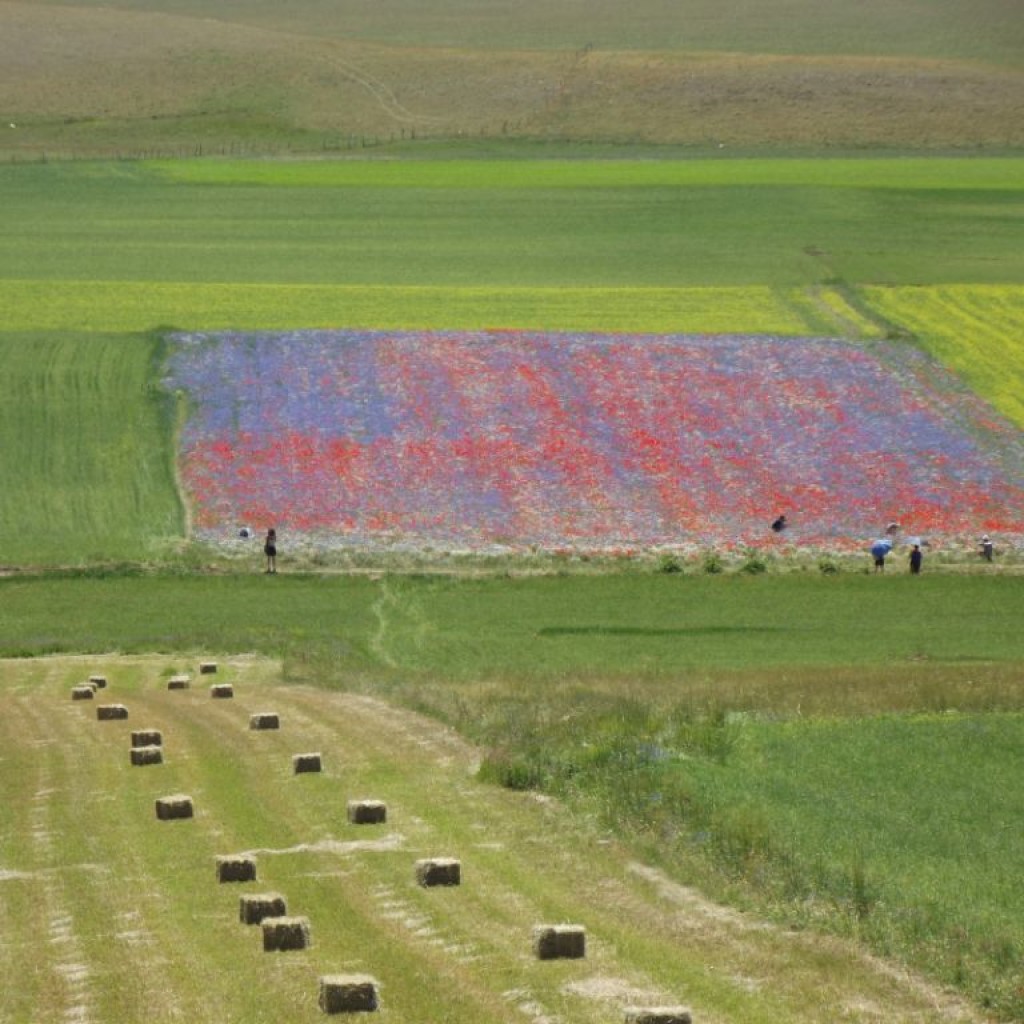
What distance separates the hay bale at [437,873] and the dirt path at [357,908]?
135 mm

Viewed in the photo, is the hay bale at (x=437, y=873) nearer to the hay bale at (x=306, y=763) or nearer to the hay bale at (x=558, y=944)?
the hay bale at (x=558, y=944)

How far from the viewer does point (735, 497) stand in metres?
61.7

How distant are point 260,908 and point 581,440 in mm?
48038

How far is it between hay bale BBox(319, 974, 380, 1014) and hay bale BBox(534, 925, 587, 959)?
6.06 ft

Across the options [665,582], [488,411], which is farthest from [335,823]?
[488,411]

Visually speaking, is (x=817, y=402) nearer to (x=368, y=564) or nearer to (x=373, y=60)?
(x=368, y=564)

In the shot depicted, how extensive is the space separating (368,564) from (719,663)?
604 inches

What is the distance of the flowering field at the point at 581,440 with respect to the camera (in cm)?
5984

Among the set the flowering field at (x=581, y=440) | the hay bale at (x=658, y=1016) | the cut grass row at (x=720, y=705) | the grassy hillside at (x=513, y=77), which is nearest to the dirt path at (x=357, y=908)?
the cut grass row at (x=720, y=705)

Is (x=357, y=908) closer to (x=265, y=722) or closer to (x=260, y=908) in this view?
(x=260, y=908)

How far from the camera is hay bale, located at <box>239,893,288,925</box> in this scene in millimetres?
18969

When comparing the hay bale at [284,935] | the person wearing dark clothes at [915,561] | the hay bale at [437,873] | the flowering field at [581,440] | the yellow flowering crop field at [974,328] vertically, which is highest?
the yellow flowering crop field at [974,328]

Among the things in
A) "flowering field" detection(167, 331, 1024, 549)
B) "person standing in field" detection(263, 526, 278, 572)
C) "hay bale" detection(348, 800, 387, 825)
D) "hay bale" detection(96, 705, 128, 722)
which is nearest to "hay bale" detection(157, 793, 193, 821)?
"hay bale" detection(348, 800, 387, 825)

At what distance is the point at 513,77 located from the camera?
14325 centimetres
